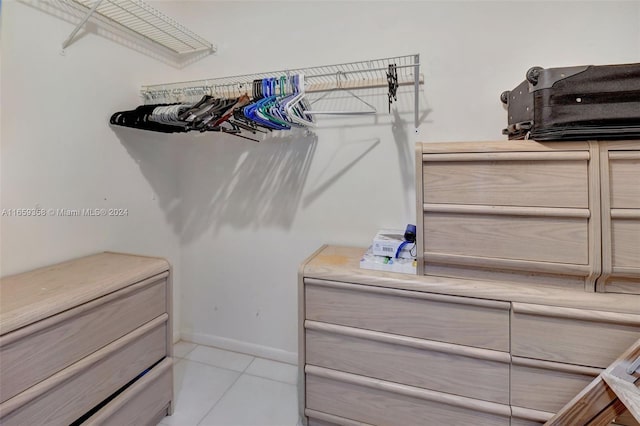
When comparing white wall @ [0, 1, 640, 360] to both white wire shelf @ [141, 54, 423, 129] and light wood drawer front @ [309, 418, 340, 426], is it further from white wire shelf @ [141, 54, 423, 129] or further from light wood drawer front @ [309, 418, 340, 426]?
light wood drawer front @ [309, 418, 340, 426]

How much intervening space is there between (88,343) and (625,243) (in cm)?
193

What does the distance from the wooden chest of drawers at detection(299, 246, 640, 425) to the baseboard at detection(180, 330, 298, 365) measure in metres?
0.53

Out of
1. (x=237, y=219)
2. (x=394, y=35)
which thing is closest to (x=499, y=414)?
(x=237, y=219)

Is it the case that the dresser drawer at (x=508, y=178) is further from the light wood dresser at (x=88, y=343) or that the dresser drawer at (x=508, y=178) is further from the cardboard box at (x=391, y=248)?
the light wood dresser at (x=88, y=343)

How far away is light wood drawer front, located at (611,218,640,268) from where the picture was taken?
99cm

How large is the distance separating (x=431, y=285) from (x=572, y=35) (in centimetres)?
133

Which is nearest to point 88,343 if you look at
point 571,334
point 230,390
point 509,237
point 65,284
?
point 65,284

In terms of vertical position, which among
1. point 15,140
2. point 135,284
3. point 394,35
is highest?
point 394,35

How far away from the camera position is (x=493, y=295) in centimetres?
108

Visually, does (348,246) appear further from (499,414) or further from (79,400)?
(79,400)

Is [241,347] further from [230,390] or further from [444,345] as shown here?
[444,345]

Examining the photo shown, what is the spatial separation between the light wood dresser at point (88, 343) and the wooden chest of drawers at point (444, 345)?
0.68 metres

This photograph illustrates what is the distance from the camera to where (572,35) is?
53.1 inches

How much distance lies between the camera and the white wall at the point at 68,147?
48.4 inches
